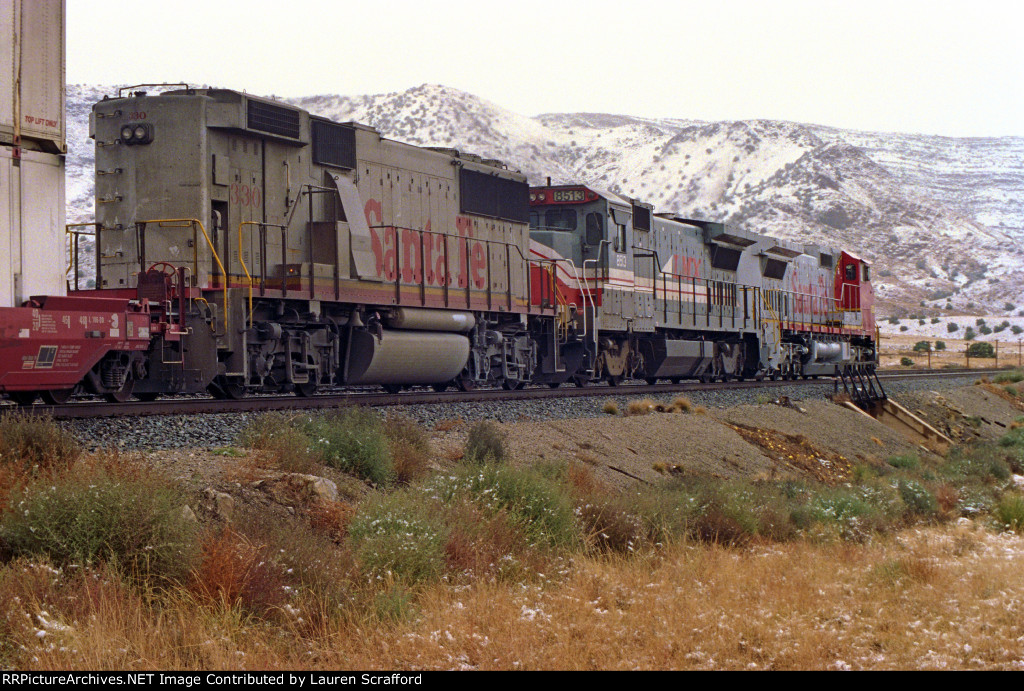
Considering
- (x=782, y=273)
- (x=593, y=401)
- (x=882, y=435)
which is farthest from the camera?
(x=782, y=273)

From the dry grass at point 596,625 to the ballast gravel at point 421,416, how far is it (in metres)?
2.95

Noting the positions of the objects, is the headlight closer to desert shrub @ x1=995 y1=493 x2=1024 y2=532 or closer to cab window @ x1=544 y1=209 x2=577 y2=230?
cab window @ x1=544 y1=209 x2=577 y2=230

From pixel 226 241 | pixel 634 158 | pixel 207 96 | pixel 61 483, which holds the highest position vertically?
pixel 634 158

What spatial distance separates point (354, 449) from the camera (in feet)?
30.5

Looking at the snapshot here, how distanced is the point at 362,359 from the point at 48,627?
9.12 m

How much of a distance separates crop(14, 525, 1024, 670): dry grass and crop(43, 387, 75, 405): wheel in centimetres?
500

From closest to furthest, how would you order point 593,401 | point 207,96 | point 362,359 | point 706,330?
point 207,96, point 362,359, point 593,401, point 706,330

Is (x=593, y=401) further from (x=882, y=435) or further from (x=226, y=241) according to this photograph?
(x=882, y=435)

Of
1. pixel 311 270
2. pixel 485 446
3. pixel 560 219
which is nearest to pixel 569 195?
pixel 560 219

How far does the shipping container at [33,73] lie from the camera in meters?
9.59

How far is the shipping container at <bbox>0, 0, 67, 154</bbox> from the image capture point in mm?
9594

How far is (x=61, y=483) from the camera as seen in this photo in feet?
21.9
